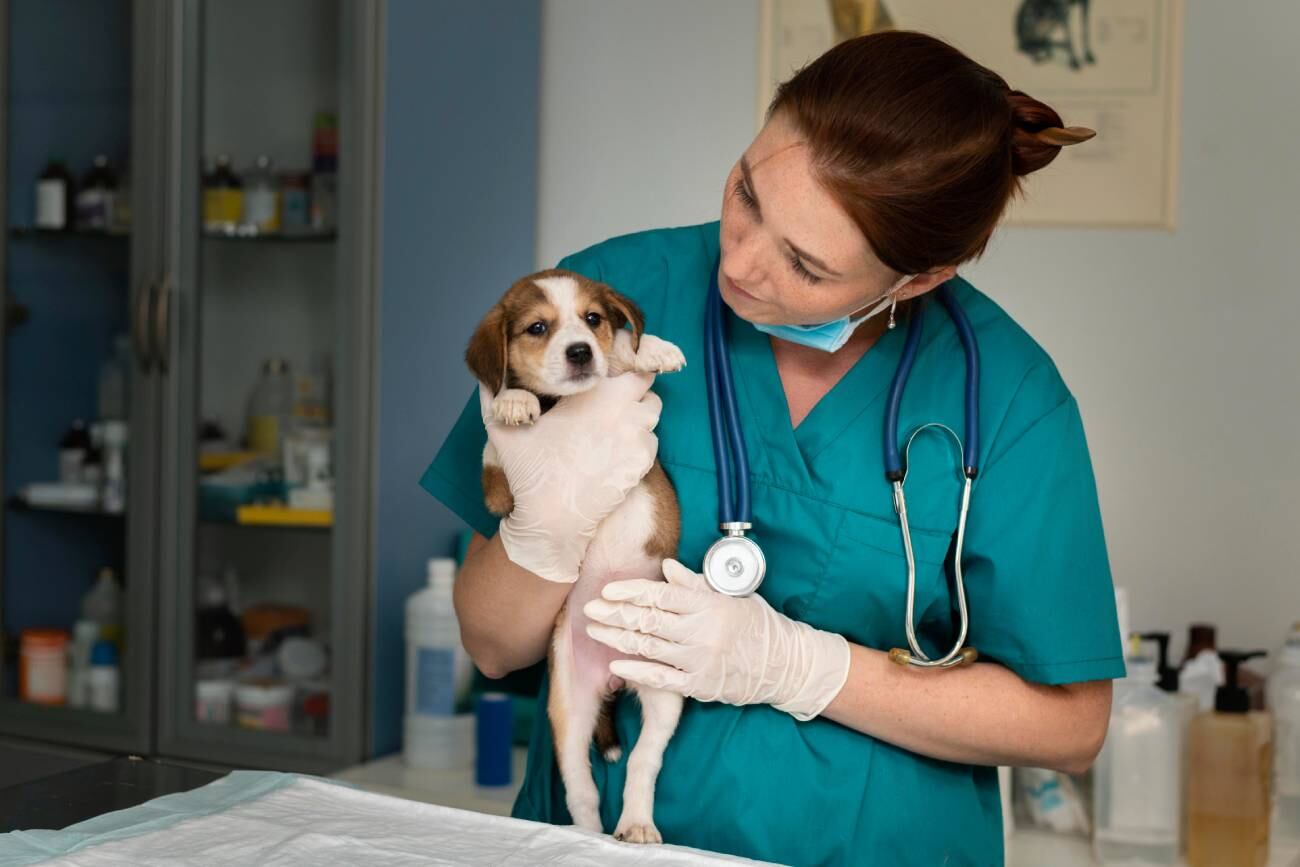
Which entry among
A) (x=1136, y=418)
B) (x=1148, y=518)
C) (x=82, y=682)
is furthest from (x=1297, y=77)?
(x=82, y=682)

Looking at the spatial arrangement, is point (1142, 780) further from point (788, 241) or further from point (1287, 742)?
point (788, 241)

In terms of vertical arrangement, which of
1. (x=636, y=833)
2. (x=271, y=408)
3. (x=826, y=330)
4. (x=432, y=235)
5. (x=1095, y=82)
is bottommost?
(x=636, y=833)

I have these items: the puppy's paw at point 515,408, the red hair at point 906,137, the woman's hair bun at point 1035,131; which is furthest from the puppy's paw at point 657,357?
the woman's hair bun at point 1035,131

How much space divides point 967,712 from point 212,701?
1.79m

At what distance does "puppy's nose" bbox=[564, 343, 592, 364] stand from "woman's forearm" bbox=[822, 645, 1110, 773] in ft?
1.22

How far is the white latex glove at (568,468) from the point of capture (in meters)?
1.20

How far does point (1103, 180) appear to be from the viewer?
2.31 m

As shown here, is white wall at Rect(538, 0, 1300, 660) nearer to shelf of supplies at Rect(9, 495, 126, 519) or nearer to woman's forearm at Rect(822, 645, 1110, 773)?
woman's forearm at Rect(822, 645, 1110, 773)

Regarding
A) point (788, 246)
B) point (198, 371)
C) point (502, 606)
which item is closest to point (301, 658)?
point (198, 371)

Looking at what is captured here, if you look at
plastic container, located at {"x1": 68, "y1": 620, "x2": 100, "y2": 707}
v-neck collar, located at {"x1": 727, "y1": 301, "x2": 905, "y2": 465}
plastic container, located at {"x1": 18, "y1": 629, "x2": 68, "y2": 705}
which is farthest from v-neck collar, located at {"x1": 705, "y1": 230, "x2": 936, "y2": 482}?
plastic container, located at {"x1": 18, "y1": 629, "x2": 68, "y2": 705}

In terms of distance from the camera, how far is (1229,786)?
1.84m

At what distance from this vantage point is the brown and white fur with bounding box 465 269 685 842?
1.21m

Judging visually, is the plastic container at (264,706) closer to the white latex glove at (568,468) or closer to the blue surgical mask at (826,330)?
the white latex glove at (568,468)

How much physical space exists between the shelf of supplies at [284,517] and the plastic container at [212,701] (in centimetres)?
33
